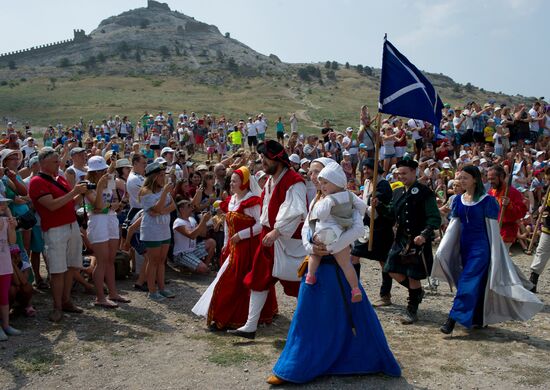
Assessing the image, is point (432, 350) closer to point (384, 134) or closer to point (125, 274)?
point (125, 274)

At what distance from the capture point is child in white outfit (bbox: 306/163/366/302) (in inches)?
204

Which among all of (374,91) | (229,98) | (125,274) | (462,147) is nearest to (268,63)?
(374,91)

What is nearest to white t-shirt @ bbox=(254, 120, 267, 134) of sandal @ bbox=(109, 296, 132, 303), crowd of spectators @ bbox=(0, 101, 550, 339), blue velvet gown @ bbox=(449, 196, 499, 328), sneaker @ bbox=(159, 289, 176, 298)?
crowd of spectators @ bbox=(0, 101, 550, 339)

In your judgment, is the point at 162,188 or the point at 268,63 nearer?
the point at 162,188

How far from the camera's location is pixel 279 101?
2253 inches

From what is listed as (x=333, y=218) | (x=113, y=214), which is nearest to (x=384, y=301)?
(x=333, y=218)

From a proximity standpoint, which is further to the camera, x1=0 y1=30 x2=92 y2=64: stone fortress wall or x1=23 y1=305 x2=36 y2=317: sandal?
x1=0 y1=30 x2=92 y2=64: stone fortress wall

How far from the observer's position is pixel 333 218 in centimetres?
526

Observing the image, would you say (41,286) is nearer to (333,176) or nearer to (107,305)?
(107,305)

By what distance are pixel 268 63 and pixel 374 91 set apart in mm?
26436

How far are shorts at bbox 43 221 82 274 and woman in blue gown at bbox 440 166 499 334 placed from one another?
4528 mm

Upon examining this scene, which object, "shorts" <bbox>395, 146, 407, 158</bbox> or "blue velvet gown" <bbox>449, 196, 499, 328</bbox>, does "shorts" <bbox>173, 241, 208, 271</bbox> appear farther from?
"shorts" <bbox>395, 146, 407, 158</bbox>

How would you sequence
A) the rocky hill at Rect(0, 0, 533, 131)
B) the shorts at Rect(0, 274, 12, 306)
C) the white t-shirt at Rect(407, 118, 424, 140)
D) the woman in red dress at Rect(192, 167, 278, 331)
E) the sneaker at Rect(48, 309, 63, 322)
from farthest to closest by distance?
1. the rocky hill at Rect(0, 0, 533, 131)
2. the white t-shirt at Rect(407, 118, 424, 140)
3. the sneaker at Rect(48, 309, 63, 322)
4. the woman in red dress at Rect(192, 167, 278, 331)
5. the shorts at Rect(0, 274, 12, 306)

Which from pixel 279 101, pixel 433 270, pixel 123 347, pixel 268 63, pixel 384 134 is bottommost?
pixel 123 347
